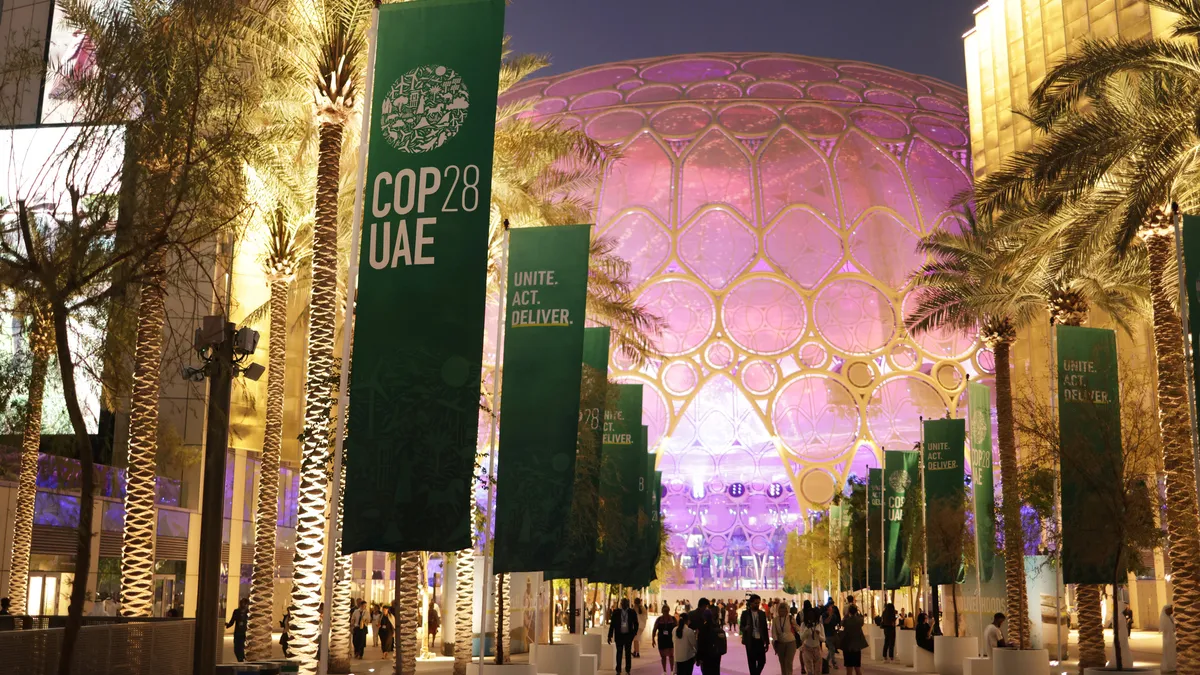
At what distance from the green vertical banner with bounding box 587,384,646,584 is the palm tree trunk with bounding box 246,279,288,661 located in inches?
237

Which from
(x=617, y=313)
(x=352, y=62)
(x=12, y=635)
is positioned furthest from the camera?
(x=617, y=313)

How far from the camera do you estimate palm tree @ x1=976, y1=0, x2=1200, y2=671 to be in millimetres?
16766

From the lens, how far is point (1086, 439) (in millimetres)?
19484

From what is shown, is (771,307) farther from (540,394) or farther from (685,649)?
Result: (540,394)

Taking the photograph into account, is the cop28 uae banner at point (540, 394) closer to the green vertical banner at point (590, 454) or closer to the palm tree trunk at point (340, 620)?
the green vertical banner at point (590, 454)

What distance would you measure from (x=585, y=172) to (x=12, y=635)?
18.1 m

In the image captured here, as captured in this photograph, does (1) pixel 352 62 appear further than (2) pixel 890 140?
No

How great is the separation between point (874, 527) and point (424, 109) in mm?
39233

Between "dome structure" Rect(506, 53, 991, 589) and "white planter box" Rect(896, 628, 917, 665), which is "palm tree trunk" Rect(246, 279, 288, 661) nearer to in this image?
"white planter box" Rect(896, 628, 917, 665)

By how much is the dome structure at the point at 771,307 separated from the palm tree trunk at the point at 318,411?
141 feet

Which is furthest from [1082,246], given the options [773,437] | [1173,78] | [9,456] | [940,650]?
[773,437]

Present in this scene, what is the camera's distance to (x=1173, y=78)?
17984 millimetres

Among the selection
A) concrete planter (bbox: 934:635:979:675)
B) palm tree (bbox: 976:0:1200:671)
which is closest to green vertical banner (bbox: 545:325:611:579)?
palm tree (bbox: 976:0:1200:671)

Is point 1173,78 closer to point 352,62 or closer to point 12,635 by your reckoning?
point 352,62
